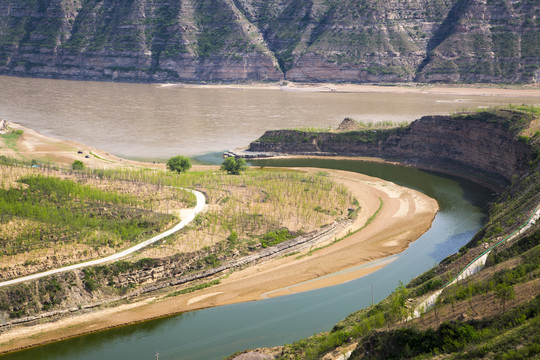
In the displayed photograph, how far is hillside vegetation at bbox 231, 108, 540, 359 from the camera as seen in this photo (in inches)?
1065

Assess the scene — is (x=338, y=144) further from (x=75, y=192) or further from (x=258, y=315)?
(x=258, y=315)

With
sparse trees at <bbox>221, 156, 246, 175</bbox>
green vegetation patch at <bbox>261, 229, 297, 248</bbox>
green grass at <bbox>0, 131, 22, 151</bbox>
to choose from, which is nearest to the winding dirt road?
green vegetation patch at <bbox>261, 229, 297, 248</bbox>

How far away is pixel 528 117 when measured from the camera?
88500 mm

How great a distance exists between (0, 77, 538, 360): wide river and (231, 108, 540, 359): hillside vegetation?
6301 mm

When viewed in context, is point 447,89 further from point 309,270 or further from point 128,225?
point 128,225

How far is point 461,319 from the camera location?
3064 centimetres

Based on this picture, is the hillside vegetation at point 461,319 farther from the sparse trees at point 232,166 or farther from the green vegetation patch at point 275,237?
the sparse trees at point 232,166

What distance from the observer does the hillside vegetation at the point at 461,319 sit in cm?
2705

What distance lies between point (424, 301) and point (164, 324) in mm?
19244

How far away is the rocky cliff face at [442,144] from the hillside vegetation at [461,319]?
3967 cm

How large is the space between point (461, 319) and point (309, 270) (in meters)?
27.4

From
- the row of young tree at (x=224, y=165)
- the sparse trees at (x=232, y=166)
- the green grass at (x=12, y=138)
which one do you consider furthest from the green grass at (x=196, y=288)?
the green grass at (x=12, y=138)

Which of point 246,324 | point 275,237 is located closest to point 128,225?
point 275,237

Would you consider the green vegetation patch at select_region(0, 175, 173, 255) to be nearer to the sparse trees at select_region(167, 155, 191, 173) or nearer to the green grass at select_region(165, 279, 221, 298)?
the green grass at select_region(165, 279, 221, 298)
